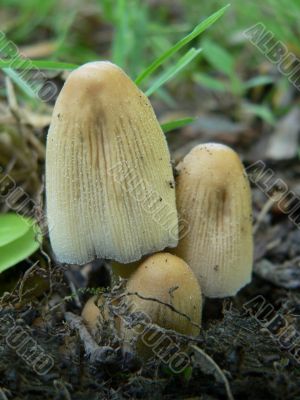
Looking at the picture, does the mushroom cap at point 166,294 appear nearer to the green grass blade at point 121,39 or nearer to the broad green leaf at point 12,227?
the broad green leaf at point 12,227

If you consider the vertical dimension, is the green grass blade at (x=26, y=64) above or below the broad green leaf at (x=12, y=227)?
above

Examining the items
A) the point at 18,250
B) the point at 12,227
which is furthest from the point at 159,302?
the point at 12,227

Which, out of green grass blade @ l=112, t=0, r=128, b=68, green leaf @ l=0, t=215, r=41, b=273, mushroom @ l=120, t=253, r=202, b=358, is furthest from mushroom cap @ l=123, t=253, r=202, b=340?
green grass blade @ l=112, t=0, r=128, b=68

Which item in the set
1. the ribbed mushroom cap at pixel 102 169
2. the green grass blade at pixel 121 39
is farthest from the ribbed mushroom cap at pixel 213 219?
the green grass blade at pixel 121 39

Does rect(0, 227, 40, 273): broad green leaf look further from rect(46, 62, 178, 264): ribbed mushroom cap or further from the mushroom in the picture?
the mushroom

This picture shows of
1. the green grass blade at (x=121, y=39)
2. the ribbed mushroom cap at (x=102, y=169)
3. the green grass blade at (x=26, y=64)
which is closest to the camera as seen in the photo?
the ribbed mushroom cap at (x=102, y=169)
